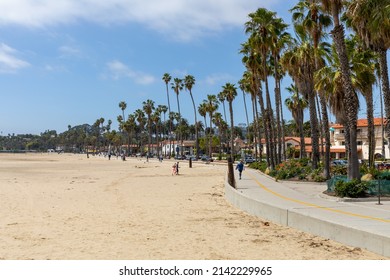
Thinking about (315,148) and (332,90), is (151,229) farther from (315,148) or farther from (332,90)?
(315,148)

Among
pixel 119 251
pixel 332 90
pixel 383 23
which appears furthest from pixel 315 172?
pixel 119 251

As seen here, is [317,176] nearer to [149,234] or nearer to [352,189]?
[352,189]

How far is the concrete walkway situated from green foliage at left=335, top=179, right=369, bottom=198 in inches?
17.6

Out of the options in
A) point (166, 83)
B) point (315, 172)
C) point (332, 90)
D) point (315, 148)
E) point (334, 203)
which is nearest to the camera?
point (334, 203)

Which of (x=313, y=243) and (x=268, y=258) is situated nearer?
(x=268, y=258)

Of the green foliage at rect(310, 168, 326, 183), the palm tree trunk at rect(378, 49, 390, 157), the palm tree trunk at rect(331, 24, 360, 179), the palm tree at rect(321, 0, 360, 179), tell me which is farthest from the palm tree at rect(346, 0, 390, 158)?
the green foliage at rect(310, 168, 326, 183)

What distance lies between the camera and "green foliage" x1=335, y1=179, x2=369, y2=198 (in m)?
18.0

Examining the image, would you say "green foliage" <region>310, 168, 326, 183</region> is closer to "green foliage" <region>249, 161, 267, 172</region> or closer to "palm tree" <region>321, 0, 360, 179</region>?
"palm tree" <region>321, 0, 360, 179</region>

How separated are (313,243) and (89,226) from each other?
7556 millimetres

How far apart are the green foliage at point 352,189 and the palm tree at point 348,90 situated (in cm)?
194

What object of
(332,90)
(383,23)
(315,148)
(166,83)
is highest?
(166,83)

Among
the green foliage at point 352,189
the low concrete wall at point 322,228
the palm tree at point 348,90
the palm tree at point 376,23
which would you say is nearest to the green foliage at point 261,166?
the palm tree at point 376,23

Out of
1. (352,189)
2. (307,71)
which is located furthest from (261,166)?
(352,189)
